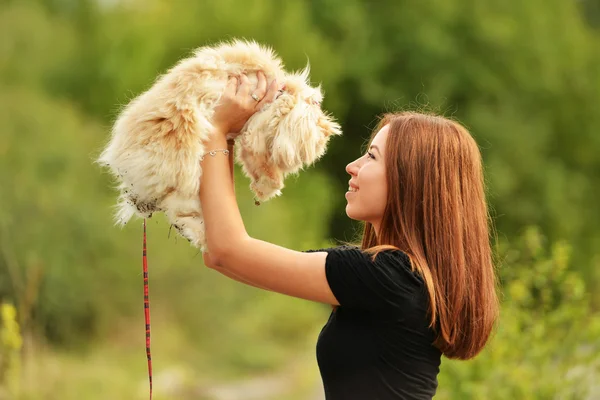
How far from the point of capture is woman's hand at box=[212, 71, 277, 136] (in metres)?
2.34

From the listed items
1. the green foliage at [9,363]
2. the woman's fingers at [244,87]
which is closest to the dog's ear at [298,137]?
the woman's fingers at [244,87]

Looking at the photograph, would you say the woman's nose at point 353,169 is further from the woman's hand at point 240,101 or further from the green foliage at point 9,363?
the green foliage at point 9,363

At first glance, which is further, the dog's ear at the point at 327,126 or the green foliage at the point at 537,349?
the green foliage at the point at 537,349

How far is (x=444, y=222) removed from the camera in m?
2.48

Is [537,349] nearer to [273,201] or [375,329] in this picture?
[375,329]

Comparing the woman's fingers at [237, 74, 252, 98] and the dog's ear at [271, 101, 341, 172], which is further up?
the woman's fingers at [237, 74, 252, 98]

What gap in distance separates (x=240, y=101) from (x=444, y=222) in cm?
65

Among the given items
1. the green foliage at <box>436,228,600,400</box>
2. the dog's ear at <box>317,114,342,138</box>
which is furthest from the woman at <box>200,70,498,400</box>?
the green foliage at <box>436,228,600,400</box>

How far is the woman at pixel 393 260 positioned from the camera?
91.1 inches

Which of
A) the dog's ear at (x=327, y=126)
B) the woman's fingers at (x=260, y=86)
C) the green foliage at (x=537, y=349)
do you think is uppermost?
the green foliage at (x=537, y=349)

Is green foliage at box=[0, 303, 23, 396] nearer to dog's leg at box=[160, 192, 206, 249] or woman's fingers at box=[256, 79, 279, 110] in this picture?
dog's leg at box=[160, 192, 206, 249]

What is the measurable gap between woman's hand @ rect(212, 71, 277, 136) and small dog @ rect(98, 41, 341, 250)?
2 cm

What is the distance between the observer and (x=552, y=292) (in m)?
5.68

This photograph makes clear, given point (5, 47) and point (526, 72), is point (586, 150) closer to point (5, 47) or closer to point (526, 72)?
point (526, 72)
